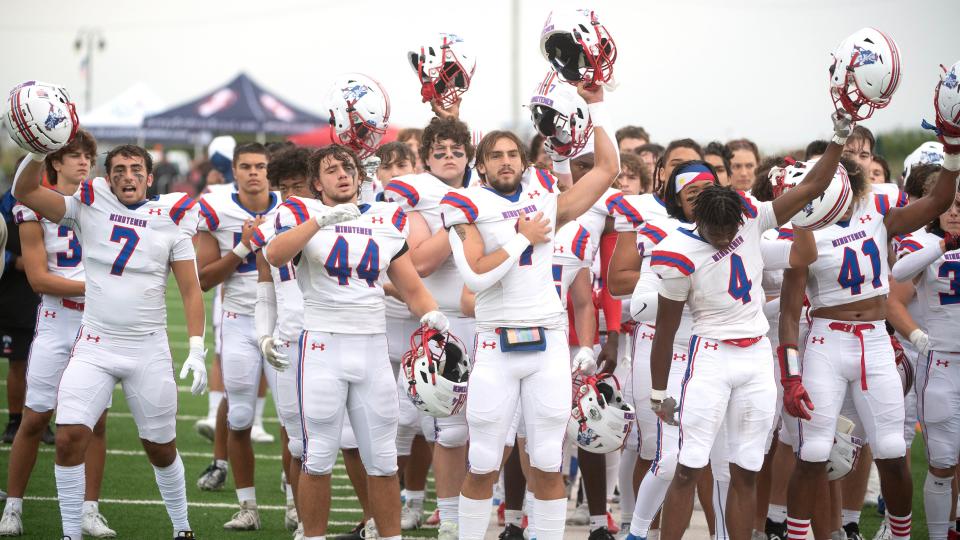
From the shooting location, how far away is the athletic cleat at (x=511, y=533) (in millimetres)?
6816

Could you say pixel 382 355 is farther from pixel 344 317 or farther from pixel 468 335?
pixel 468 335

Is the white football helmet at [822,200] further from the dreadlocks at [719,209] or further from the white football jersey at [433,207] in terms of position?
the white football jersey at [433,207]

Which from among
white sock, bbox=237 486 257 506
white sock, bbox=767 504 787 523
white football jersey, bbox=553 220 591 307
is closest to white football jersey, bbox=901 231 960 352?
white sock, bbox=767 504 787 523

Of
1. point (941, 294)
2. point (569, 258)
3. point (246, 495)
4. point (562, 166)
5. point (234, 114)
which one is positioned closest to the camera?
point (562, 166)

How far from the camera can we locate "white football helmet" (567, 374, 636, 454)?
20.0 ft

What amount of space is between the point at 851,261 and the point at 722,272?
98 centimetres

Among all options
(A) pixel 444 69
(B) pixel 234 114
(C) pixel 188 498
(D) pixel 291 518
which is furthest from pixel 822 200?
(B) pixel 234 114

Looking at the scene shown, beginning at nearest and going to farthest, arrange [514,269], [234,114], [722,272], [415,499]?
[722,272] → [514,269] → [415,499] → [234,114]

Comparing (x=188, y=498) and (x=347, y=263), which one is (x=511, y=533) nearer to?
(x=347, y=263)

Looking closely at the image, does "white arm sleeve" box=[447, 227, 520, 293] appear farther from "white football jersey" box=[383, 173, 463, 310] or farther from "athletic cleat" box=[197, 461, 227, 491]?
"athletic cleat" box=[197, 461, 227, 491]

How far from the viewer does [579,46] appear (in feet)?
18.8

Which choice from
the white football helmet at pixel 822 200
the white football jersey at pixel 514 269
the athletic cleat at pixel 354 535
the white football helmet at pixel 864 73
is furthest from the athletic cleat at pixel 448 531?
the white football helmet at pixel 864 73

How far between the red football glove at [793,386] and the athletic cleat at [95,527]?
3.99 m

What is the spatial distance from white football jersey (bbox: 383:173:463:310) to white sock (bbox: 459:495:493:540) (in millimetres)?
1340
